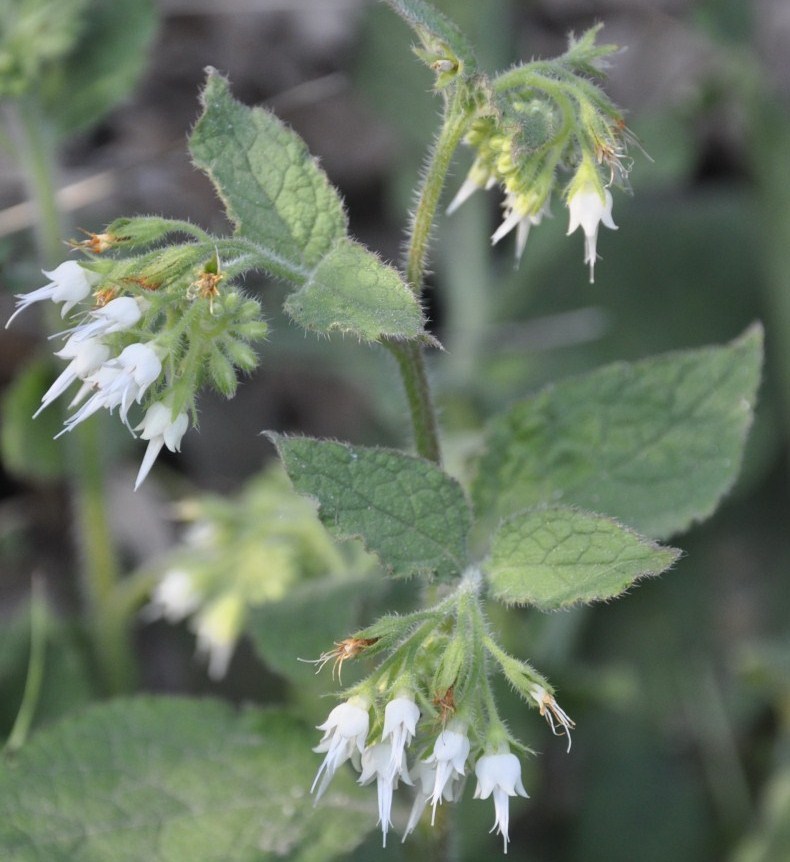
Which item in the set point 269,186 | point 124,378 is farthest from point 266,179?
point 124,378

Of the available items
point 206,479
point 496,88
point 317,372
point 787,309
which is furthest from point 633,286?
point 496,88

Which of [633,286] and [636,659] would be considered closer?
[636,659]

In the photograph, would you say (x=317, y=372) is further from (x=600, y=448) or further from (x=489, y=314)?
(x=600, y=448)

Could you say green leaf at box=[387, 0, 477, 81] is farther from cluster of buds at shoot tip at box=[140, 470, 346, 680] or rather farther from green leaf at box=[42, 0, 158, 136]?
green leaf at box=[42, 0, 158, 136]

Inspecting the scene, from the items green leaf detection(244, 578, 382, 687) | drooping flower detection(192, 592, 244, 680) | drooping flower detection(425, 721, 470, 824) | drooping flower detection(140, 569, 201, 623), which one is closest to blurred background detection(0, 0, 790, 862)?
drooping flower detection(140, 569, 201, 623)

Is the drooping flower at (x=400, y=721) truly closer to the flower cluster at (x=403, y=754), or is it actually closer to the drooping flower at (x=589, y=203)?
the flower cluster at (x=403, y=754)

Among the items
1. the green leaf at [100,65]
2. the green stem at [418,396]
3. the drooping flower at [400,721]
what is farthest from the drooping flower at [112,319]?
the green leaf at [100,65]
